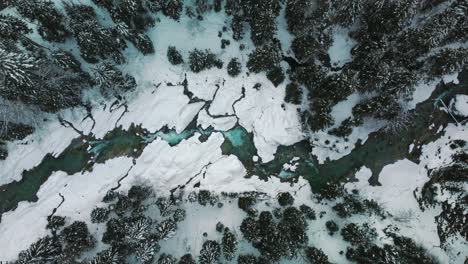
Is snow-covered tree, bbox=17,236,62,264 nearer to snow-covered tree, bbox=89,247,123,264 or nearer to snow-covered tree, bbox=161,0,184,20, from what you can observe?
snow-covered tree, bbox=89,247,123,264

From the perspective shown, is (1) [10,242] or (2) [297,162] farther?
(2) [297,162]

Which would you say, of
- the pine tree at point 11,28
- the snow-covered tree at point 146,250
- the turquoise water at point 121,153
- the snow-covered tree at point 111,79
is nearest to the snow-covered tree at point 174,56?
the snow-covered tree at point 111,79

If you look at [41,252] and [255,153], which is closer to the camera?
[41,252]

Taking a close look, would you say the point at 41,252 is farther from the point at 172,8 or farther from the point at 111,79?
the point at 172,8

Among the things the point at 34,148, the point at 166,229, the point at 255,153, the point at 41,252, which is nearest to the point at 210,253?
the point at 166,229

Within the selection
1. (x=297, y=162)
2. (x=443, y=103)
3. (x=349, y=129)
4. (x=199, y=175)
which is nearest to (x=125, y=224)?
(x=199, y=175)

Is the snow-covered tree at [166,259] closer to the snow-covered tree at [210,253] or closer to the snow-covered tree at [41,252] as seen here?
the snow-covered tree at [210,253]

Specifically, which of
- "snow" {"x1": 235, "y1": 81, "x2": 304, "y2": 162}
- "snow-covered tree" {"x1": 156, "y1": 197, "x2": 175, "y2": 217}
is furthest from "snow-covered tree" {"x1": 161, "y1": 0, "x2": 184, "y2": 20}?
"snow-covered tree" {"x1": 156, "y1": 197, "x2": 175, "y2": 217}

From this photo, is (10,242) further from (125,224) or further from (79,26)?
(79,26)
